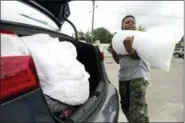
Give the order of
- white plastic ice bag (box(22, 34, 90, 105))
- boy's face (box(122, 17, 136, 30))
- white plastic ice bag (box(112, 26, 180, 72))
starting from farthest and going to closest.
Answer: boy's face (box(122, 17, 136, 30)), white plastic ice bag (box(112, 26, 180, 72)), white plastic ice bag (box(22, 34, 90, 105))

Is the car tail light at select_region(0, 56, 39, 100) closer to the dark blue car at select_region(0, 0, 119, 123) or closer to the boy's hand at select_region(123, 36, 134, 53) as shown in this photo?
the dark blue car at select_region(0, 0, 119, 123)

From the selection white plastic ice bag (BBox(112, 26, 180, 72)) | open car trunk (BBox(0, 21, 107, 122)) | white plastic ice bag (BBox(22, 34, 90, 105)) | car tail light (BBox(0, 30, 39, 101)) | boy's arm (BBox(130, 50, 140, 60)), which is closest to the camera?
car tail light (BBox(0, 30, 39, 101))

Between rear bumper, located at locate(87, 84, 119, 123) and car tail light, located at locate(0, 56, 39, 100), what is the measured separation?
0.50 m

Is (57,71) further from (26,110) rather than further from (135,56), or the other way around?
(135,56)

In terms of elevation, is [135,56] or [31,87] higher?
[135,56]

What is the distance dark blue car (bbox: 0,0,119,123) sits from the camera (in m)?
1.25

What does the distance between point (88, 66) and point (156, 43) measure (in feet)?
2.52

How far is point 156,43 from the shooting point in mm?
3268

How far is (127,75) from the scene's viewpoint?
3736 mm

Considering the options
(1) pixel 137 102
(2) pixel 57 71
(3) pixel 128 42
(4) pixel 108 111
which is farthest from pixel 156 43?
(2) pixel 57 71

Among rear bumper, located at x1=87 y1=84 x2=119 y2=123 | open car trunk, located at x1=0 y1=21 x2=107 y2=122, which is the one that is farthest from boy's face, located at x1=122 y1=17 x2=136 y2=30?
rear bumper, located at x1=87 y1=84 x2=119 y2=123

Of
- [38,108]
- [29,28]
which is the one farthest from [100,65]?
[38,108]

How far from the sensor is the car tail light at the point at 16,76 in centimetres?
124

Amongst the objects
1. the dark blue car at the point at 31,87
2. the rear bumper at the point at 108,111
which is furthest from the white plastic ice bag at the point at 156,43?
the rear bumper at the point at 108,111
